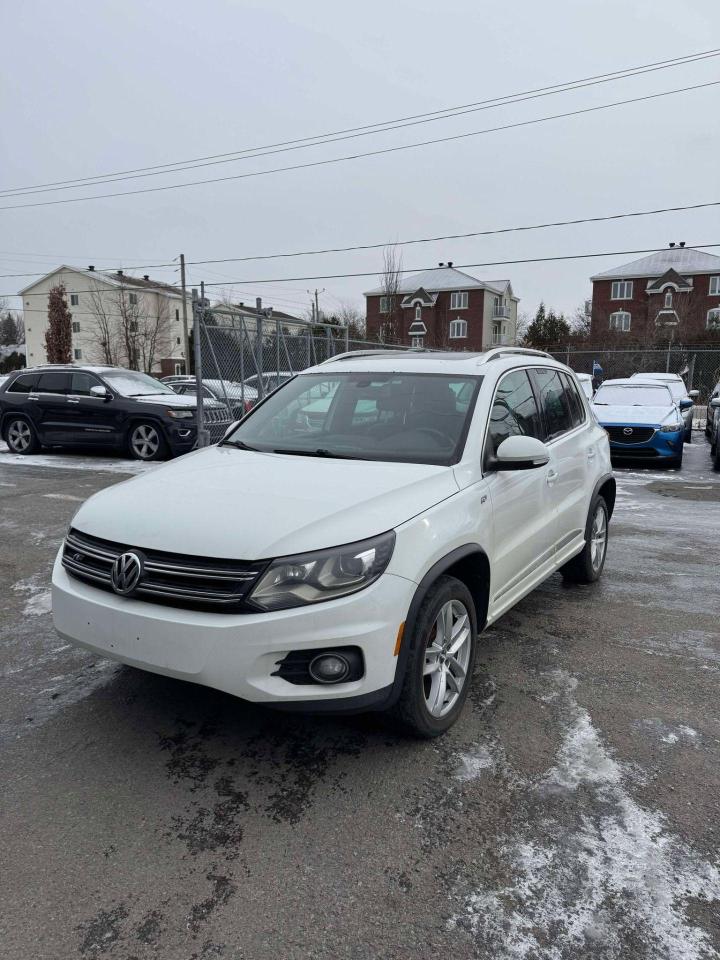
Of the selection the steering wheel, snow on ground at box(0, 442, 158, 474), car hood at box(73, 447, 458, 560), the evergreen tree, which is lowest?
snow on ground at box(0, 442, 158, 474)

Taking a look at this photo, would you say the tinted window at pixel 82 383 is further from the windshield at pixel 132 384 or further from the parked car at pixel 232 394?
the parked car at pixel 232 394

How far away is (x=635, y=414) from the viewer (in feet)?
42.0

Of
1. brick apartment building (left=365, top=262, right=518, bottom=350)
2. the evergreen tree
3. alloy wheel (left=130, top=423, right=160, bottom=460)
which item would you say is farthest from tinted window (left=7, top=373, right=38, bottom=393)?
brick apartment building (left=365, top=262, right=518, bottom=350)

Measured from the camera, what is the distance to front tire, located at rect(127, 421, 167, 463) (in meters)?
12.3

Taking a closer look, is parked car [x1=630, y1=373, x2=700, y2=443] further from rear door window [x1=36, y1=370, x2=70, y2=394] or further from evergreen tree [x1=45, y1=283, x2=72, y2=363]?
evergreen tree [x1=45, y1=283, x2=72, y2=363]

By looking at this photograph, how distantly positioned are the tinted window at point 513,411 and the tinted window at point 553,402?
208 millimetres

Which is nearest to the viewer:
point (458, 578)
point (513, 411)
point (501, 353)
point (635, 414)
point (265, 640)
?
point (265, 640)

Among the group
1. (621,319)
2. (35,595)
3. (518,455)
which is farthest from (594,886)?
(621,319)

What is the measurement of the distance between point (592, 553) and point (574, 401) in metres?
1.13

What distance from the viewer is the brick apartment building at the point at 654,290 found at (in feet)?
182

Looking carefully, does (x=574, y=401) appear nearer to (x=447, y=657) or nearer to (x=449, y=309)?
(x=447, y=657)

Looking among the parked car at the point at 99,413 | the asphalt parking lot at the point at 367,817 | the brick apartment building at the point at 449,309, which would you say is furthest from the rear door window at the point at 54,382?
the brick apartment building at the point at 449,309

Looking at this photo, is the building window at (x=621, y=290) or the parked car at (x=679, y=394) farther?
the building window at (x=621, y=290)

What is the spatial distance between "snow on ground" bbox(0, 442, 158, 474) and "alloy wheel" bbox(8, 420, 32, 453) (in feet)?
0.56
